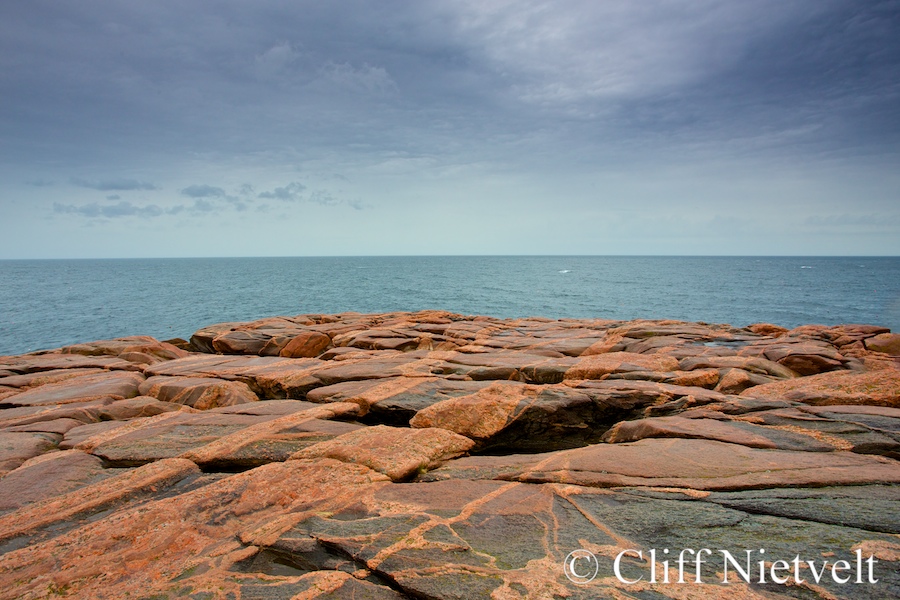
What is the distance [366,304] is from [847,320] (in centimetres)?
5927

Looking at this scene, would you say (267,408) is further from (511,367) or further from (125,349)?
(125,349)

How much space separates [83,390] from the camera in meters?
13.5

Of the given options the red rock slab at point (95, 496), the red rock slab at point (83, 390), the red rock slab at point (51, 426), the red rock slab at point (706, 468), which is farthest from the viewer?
the red rock slab at point (83, 390)

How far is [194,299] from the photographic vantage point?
7550 cm

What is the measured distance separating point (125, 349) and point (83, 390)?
7500mm

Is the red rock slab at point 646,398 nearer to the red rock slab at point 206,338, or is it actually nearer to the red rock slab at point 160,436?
the red rock slab at point 160,436

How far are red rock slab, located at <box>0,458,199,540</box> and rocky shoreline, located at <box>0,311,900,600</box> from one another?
5 centimetres

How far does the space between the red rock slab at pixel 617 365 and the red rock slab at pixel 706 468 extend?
19.0 feet

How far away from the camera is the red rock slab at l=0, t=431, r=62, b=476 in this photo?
8.85 meters

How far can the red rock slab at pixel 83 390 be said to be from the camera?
12.9 meters

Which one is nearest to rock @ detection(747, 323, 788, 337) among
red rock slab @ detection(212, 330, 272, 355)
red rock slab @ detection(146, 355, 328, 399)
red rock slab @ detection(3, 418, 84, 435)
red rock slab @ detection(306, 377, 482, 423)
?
red rock slab @ detection(306, 377, 482, 423)

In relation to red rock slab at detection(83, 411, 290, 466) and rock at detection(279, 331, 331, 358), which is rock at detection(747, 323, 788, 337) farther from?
red rock slab at detection(83, 411, 290, 466)

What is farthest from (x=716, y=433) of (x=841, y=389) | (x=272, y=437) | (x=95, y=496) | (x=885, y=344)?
(x=885, y=344)
